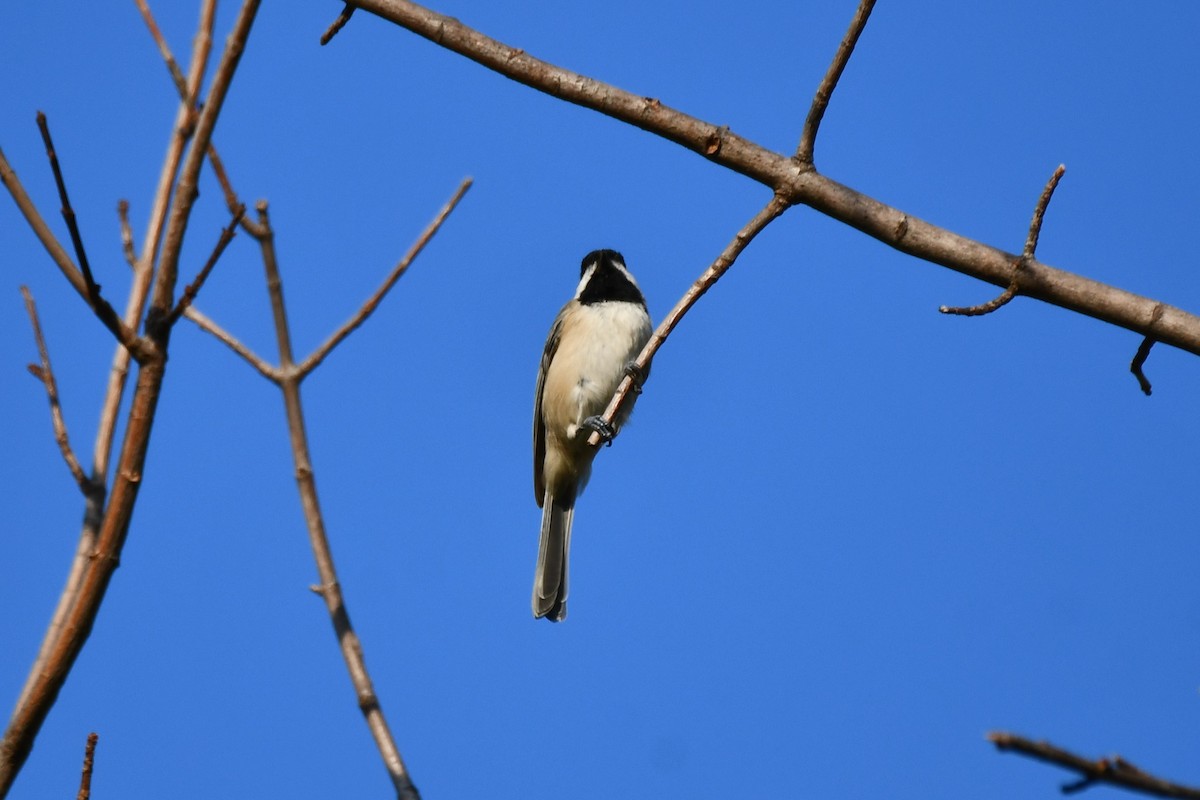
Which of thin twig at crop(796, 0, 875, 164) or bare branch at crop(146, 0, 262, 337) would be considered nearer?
bare branch at crop(146, 0, 262, 337)

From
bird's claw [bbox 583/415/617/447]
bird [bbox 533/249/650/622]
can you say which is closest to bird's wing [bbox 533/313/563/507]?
bird [bbox 533/249/650/622]

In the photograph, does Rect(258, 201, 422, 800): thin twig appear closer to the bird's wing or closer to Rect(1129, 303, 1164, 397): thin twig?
Rect(1129, 303, 1164, 397): thin twig

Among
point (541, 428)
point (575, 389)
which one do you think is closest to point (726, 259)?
point (575, 389)

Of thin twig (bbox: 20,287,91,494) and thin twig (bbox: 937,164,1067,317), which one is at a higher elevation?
thin twig (bbox: 937,164,1067,317)

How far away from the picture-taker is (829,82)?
12.3 ft

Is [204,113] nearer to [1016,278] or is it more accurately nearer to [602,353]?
[1016,278]

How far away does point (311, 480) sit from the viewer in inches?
125

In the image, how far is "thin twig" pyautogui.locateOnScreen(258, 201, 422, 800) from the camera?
276 centimetres

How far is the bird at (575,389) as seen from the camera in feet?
23.1

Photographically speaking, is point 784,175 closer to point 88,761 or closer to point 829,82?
point 829,82

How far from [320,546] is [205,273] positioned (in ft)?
3.24

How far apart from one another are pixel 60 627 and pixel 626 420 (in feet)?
16.8

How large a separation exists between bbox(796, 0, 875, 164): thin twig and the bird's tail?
3.80 meters

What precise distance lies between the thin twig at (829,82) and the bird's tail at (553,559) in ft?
12.5
